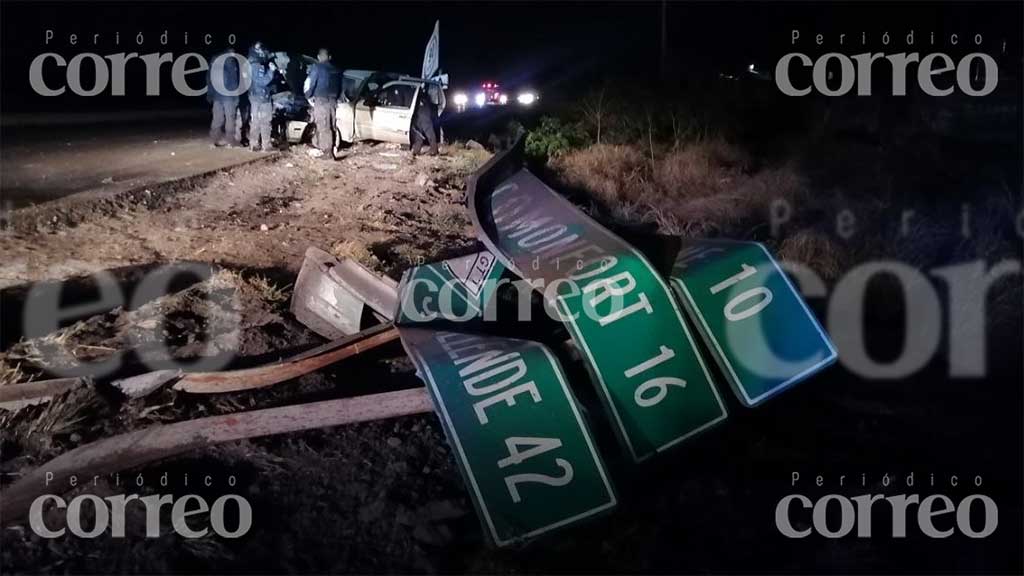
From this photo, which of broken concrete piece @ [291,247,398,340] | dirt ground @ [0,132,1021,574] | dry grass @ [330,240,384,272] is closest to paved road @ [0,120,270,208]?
dirt ground @ [0,132,1021,574]

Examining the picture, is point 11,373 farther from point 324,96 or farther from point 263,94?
point 263,94

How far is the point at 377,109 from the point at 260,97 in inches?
67.2

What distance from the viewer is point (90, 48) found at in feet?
69.9

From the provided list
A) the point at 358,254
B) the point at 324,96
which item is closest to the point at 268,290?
the point at 358,254

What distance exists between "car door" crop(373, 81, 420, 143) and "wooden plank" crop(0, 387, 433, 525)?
9.04 m

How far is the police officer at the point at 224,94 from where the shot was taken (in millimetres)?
11820

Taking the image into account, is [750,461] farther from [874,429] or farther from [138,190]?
[138,190]

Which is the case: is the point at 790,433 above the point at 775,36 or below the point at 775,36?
below

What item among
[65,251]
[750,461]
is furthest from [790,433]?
[65,251]

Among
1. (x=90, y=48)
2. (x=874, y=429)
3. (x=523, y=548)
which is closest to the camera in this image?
(x=523, y=548)

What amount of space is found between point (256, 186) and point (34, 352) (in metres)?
5.34

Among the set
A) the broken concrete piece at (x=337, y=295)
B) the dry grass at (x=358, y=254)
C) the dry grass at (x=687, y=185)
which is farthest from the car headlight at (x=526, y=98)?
the broken concrete piece at (x=337, y=295)

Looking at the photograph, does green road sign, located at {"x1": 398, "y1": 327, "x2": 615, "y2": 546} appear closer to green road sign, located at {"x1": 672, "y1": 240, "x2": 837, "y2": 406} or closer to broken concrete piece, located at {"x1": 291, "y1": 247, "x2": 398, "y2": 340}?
green road sign, located at {"x1": 672, "y1": 240, "x2": 837, "y2": 406}

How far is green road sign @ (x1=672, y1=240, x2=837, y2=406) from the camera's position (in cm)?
369
